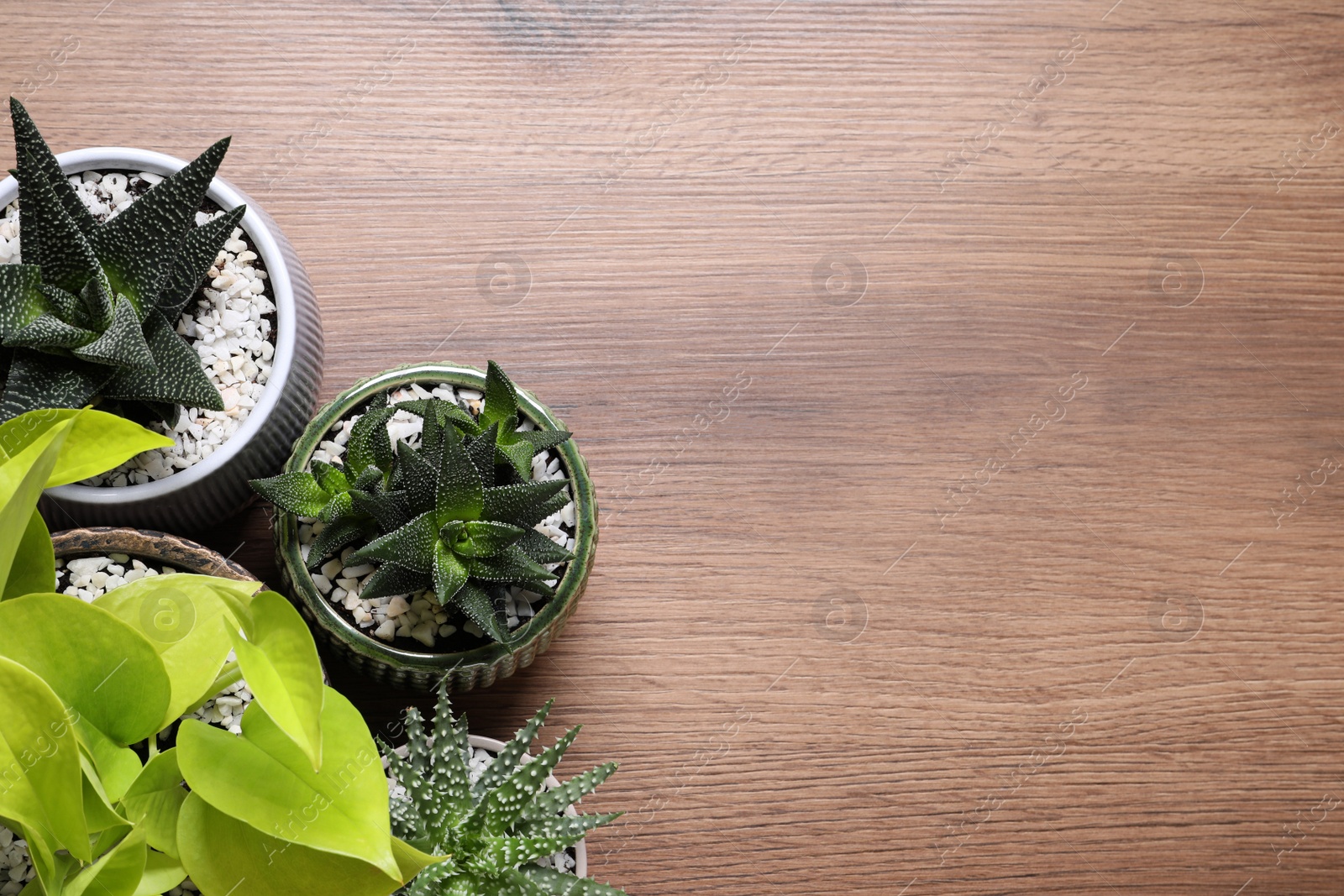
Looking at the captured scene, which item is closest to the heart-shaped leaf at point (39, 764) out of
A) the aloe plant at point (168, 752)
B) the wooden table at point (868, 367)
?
the aloe plant at point (168, 752)

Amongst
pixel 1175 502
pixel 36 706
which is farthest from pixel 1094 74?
pixel 36 706

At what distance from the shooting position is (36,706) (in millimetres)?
362

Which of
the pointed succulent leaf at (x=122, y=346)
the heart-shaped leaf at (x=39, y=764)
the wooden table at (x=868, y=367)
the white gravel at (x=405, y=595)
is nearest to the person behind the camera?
the heart-shaped leaf at (x=39, y=764)

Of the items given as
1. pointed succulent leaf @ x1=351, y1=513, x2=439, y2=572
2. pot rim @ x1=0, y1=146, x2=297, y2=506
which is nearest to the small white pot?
pot rim @ x1=0, y1=146, x2=297, y2=506

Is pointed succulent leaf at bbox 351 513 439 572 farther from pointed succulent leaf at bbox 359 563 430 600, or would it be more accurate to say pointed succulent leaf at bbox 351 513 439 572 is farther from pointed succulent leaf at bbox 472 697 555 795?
pointed succulent leaf at bbox 472 697 555 795

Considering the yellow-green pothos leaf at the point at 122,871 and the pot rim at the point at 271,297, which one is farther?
the pot rim at the point at 271,297

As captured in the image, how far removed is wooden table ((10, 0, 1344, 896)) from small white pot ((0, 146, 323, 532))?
13 centimetres

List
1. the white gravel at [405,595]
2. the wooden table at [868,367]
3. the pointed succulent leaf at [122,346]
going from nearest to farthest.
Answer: the pointed succulent leaf at [122,346] → the white gravel at [405,595] → the wooden table at [868,367]

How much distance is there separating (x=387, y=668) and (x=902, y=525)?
41cm

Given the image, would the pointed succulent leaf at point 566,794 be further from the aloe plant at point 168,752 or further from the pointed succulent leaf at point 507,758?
the aloe plant at point 168,752

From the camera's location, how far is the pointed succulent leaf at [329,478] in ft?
2.02

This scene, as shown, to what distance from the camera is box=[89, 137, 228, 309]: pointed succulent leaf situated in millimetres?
567

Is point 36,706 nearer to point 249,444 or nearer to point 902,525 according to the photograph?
point 249,444

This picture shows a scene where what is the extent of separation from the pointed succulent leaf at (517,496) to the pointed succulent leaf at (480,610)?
0.04 metres
